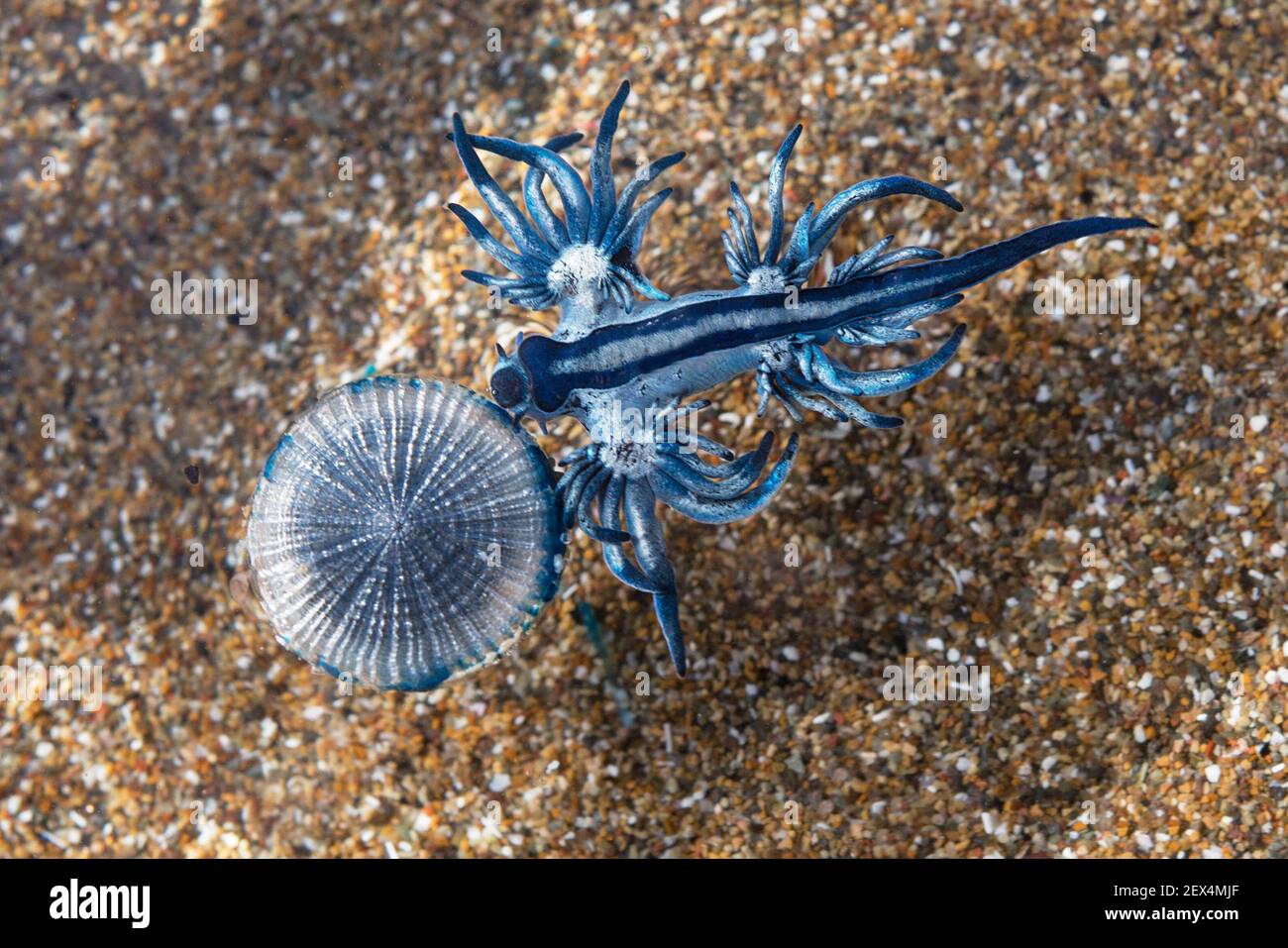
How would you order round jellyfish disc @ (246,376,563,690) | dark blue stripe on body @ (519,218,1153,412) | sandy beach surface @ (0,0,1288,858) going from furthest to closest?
1. sandy beach surface @ (0,0,1288,858)
2. round jellyfish disc @ (246,376,563,690)
3. dark blue stripe on body @ (519,218,1153,412)

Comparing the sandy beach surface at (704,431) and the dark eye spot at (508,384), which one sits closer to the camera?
the dark eye spot at (508,384)

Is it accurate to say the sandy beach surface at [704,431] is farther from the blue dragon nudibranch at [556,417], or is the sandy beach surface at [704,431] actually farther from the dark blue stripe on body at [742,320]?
the dark blue stripe on body at [742,320]

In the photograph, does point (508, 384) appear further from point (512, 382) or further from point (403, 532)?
point (403, 532)

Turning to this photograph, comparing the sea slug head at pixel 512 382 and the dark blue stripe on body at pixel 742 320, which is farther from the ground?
the dark blue stripe on body at pixel 742 320

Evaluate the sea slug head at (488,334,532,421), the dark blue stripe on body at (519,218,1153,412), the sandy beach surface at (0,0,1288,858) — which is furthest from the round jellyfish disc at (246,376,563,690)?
the sandy beach surface at (0,0,1288,858)

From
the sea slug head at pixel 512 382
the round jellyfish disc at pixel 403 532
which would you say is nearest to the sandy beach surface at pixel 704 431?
the round jellyfish disc at pixel 403 532

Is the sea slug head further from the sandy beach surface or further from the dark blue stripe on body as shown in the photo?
the sandy beach surface
